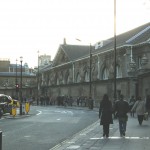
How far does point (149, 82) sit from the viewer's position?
35719 millimetres

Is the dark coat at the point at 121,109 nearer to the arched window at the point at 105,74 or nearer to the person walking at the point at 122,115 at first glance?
the person walking at the point at 122,115

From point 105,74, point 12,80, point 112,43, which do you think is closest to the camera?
point 105,74

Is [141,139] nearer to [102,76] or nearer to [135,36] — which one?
[135,36]

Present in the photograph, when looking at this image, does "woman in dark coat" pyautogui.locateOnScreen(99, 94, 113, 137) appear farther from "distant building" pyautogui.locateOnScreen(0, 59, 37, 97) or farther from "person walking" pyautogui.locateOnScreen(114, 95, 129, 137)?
"distant building" pyautogui.locateOnScreen(0, 59, 37, 97)

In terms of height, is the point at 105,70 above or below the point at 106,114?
above

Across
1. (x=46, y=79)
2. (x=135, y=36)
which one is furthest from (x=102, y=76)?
(x=46, y=79)

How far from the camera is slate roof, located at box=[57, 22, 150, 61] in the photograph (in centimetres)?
5422

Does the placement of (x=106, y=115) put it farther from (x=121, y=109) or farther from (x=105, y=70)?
(x=105, y=70)

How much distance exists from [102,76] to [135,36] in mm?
11019

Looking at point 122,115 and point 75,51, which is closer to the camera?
point 122,115

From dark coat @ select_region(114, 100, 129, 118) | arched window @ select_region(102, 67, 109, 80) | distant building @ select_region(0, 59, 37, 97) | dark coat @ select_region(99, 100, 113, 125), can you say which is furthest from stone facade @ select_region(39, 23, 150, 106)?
dark coat @ select_region(99, 100, 113, 125)

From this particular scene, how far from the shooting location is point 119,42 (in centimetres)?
6069

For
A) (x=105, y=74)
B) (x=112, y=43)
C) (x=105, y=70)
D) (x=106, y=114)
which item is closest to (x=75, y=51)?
(x=112, y=43)

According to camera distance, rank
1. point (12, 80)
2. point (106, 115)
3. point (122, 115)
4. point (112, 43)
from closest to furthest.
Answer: point (106, 115), point (122, 115), point (112, 43), point (12, 80)
